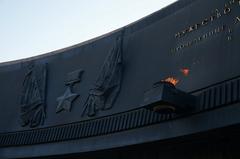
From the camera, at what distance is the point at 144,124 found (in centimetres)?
1197

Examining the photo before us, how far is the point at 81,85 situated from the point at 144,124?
4.87 metres

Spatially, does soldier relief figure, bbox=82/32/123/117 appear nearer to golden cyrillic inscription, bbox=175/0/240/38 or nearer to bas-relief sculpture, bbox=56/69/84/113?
bas-relief sculpture, bbox=56/69/84/113

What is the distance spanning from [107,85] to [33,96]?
494 cm

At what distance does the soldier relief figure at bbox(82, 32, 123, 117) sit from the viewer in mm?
14305

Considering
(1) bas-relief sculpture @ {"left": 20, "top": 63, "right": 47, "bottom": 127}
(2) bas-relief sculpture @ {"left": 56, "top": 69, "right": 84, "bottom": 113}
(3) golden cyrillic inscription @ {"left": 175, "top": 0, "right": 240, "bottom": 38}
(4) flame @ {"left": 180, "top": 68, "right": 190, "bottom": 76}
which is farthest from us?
(1) bas-relief sculpture @ {"left": 20, "top": 63, "right": 47, "bottom": 127}

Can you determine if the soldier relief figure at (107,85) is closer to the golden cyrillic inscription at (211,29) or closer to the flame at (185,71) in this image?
the golden cyrillic inscription at (211,29)

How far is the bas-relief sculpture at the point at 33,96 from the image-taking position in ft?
56.7

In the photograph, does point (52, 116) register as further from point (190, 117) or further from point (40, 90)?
point (190, 117)

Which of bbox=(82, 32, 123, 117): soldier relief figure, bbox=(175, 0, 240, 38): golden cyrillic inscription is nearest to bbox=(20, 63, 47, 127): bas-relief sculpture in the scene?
bbox=(82, 32, 123, 117): soldier relief figure

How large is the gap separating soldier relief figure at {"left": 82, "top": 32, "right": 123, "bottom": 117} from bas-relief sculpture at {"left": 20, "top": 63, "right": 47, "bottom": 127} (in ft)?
9.87

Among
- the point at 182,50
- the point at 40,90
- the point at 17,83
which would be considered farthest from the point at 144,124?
the point at 17,83

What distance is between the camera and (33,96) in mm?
18047

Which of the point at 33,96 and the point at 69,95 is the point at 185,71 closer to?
the point at 69,95

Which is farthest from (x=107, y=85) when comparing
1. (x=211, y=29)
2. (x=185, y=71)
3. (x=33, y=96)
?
(x=33, y=96)
